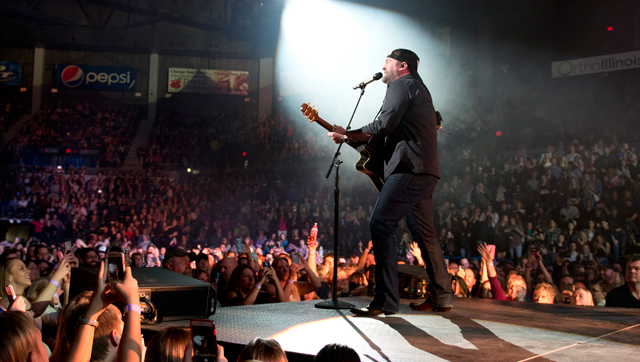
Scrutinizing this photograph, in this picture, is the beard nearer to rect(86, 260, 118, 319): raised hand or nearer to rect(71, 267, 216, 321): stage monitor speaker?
rect(71, 267, 216, 321): stage monitor speaker

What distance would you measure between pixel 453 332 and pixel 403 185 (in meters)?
0.71

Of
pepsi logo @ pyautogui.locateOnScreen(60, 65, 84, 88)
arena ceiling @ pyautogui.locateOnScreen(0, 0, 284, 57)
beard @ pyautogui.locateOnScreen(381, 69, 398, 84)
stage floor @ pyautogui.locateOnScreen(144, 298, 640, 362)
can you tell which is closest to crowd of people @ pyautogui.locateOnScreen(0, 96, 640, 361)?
stage floor @ pyautogui.locateOnScreen(144, 298, 640, 362)

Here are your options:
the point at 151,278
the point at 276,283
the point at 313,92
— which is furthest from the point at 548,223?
the point at 313,92

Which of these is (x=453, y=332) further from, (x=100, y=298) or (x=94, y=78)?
(x=94, y=78)

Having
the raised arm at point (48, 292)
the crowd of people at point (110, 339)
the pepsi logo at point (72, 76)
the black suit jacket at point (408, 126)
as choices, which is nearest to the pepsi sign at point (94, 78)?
the pepsi logo at point (72, 76)

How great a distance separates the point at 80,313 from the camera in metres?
1.65

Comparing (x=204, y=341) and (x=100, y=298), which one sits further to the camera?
(x=100, y=298)

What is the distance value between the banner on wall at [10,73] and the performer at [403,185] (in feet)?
67.2

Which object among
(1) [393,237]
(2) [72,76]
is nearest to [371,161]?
(1) [393,237]

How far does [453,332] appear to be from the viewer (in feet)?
6.75

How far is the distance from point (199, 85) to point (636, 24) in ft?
48.4

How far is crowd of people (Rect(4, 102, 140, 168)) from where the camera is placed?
1590 cm

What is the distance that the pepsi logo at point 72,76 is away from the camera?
19.0 m

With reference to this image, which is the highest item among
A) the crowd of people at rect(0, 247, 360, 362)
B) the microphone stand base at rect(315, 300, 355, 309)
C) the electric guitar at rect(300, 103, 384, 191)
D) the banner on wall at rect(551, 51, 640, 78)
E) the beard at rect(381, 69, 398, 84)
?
the banner on wall at rect(551, 51, 640, 78)
